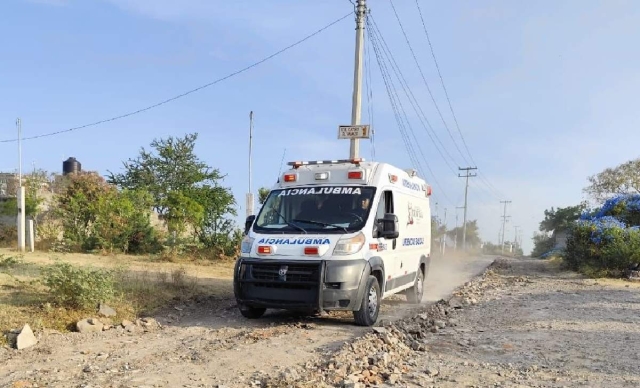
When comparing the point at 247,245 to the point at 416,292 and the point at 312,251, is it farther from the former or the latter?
the point at 416,292

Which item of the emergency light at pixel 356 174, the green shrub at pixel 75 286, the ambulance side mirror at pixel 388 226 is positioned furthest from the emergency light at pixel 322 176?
the green shrub at pixel 75 286

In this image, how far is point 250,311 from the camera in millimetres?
8523

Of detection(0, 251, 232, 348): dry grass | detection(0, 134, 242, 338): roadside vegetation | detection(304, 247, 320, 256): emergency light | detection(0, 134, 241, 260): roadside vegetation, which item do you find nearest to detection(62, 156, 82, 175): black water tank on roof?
detection(0, 134, 242, 338): roadside vegetation

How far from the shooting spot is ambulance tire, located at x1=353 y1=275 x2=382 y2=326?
7971mm

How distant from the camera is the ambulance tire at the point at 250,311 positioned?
27.7ft

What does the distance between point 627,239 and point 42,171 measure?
122 feet

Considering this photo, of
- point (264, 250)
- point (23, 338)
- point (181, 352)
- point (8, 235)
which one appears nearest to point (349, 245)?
point (264, 250)

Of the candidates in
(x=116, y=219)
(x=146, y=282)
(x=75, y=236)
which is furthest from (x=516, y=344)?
(x=75, y=236)

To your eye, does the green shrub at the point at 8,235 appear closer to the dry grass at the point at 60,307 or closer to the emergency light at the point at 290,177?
the dry grass at the point at 60,307

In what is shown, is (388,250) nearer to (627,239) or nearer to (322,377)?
(322,377)

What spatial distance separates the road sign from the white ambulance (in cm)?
495

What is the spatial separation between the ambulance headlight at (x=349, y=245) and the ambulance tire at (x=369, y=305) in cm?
59

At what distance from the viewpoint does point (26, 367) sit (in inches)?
218

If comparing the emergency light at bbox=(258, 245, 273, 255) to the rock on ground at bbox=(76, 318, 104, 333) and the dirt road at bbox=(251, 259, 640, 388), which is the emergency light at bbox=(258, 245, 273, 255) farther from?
the rock on ground at bbox=(76, 318, 104, 333)
